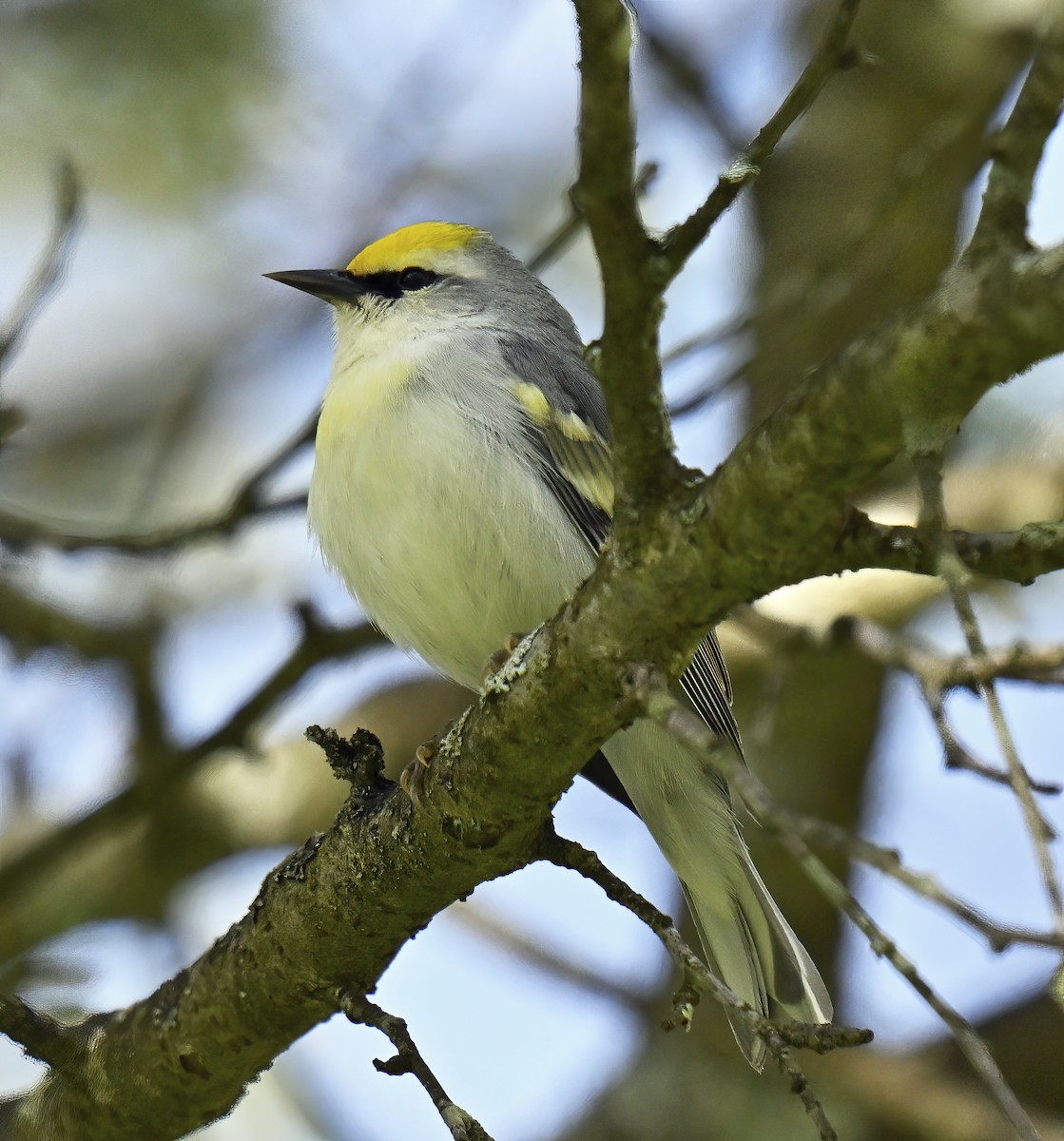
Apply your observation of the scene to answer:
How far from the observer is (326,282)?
4336 mm

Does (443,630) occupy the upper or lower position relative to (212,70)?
lower

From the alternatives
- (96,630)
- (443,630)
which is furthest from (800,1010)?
(96,630)

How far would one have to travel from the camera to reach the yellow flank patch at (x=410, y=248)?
4441mm

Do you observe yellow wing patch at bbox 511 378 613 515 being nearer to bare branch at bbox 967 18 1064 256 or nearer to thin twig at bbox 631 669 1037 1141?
thin twig at bbox 631 669 1037 1141

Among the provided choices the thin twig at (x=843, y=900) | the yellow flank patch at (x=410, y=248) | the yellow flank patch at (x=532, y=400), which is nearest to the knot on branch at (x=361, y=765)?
the yellow flank patch at (x=532, y=400)

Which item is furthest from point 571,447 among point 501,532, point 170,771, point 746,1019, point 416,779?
point 746,1019

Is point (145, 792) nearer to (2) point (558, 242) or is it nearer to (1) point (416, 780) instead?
(1) point (416, 780)

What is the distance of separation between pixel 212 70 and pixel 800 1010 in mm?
5173

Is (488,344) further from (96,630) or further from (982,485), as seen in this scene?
(982,485)

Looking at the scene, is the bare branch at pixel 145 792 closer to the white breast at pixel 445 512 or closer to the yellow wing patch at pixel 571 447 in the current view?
the white breast at pixel 445 512

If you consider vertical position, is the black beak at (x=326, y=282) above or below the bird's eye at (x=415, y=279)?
below

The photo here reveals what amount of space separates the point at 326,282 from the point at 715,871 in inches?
86.7

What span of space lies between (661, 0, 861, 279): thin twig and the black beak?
2.70m

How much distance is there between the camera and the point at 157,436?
6.25m
